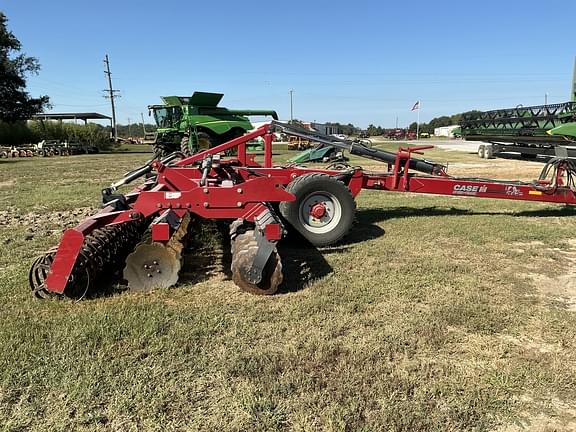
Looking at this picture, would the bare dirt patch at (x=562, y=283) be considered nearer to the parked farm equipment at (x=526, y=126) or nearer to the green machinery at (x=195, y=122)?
the parked farm equipment at (x=526, y=126)

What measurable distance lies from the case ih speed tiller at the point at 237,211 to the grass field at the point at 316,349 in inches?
8.4

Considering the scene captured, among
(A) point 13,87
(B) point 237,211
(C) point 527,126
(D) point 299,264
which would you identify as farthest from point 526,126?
(A) point 13,87

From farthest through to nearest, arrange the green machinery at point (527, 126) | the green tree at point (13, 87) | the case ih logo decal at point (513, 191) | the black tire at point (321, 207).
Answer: the green tree at point (13, 87) → the green machinery at point (527, 126) → the case ih logo decal at point (513, 191) → the black tire at point (321, 207)

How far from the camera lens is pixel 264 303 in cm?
388

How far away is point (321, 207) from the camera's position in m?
5.68

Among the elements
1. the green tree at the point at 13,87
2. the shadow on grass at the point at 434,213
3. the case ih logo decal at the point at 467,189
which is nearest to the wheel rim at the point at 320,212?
the shadow on grass at the point at 434,213

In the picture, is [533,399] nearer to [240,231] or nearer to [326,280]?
[326,280]

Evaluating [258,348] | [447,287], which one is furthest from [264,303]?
[447,287]

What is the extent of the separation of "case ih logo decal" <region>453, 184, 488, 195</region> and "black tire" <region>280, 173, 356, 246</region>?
166 cm

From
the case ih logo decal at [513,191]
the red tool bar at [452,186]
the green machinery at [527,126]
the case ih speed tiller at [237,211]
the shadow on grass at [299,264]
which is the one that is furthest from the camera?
the green machinery at [527,126]

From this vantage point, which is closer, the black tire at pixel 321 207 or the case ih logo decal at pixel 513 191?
the black tire at pixel 321 207

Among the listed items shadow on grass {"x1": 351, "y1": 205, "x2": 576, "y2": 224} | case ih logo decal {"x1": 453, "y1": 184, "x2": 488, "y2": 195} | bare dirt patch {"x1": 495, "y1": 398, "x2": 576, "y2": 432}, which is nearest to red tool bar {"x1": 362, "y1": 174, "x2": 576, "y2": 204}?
case ih logo decal {"x1": 453, "y1": 184, "x2": 488, "y2": 195}

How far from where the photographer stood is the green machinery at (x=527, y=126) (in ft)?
46.0

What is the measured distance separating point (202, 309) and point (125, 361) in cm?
88
